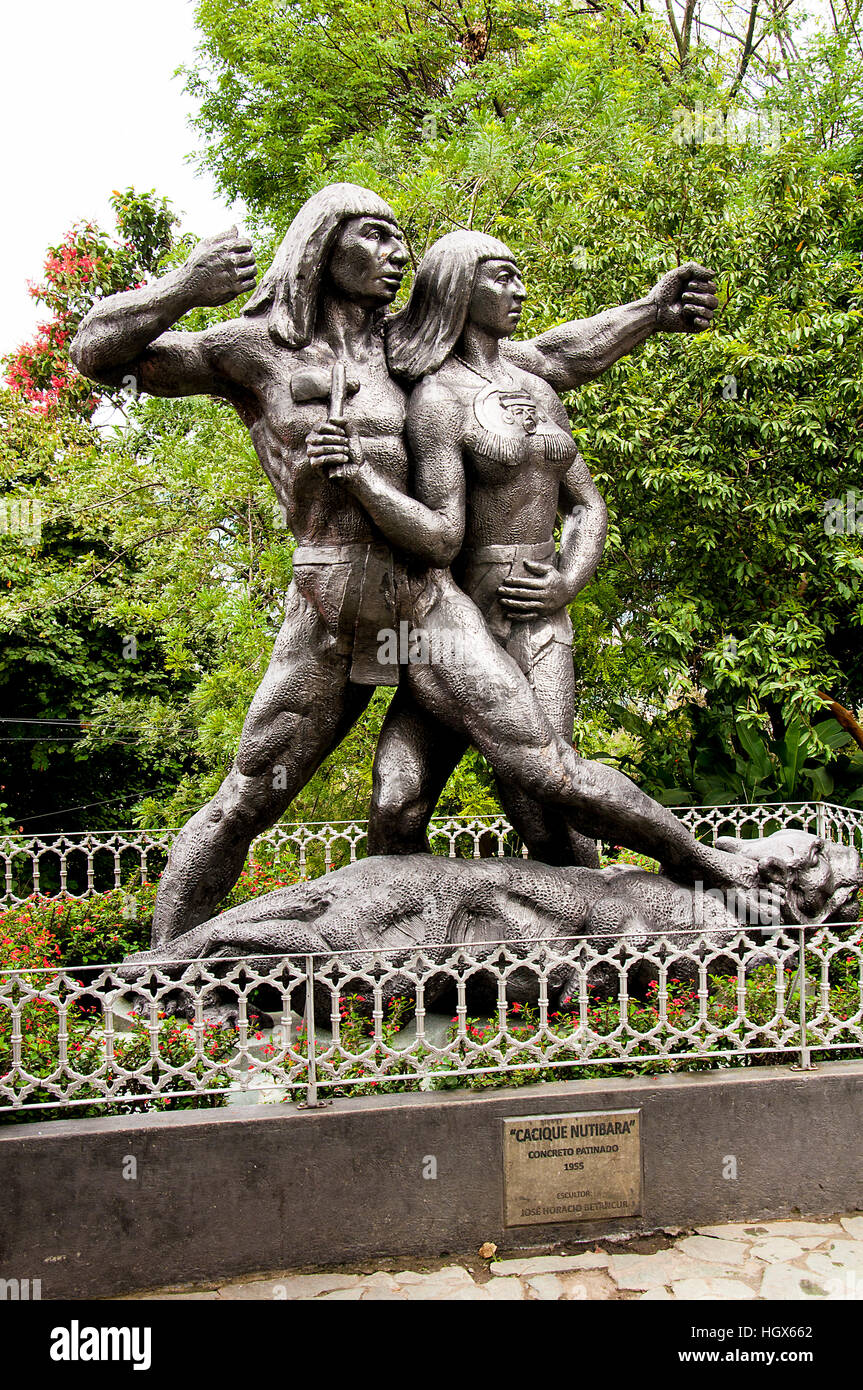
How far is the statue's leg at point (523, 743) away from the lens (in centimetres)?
433

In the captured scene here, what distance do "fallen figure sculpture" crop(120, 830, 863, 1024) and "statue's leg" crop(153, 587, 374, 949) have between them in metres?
0.19

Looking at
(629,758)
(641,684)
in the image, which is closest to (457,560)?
(641,684)

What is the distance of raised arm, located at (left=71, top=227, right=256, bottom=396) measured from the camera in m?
4.17

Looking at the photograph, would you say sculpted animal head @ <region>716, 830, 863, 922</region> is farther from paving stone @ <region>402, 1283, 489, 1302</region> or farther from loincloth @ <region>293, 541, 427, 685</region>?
paving stone @ <region>402, 1283, 489, 1302</region>

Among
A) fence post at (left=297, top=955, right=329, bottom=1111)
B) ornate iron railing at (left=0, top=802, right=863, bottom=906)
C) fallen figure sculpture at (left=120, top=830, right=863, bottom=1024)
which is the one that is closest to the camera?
fence post at (left=297, top=955, right=329, bottom=1111)

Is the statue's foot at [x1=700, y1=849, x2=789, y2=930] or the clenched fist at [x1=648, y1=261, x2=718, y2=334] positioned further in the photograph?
the clenched fist at [x1=648, y1=261, x2=718, y2=334]

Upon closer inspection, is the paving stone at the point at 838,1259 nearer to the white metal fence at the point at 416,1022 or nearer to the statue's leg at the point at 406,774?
the white metal fence at the point at 416,1022

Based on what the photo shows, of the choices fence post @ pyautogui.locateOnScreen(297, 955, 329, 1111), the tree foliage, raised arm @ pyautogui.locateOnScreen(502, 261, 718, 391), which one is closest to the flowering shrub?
the tree foliage

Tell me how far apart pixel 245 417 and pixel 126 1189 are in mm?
2658

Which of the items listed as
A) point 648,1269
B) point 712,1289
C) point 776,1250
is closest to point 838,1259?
point 776,1250

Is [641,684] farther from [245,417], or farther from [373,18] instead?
[373,18]

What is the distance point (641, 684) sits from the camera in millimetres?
8109

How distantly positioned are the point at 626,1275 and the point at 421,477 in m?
2.68

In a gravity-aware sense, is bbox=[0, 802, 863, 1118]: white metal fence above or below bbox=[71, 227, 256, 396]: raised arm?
below
